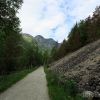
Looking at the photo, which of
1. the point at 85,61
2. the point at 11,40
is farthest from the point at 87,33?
the point at 85,61

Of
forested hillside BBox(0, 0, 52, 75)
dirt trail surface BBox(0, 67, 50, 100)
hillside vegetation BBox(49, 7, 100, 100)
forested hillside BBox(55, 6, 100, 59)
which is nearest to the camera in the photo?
hillside vegetation BBox(49, 7, 100, 100)

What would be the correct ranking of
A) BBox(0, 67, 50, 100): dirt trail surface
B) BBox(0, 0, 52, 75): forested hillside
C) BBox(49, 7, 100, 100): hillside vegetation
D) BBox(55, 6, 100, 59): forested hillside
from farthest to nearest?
BBox(55, 6, 100, 59): forested hillside
BBox(0, 0, 52, 75): forested hillside
BBox(0, 67, 50, 100): dirt trail surface
BBox(49, 7, 100, 100): hillside vegetation

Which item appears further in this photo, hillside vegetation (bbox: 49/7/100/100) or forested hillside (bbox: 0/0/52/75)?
forested hillside (bbox: 0/0/52/75)

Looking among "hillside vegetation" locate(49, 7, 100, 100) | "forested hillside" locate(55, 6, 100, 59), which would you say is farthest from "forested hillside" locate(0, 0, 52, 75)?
"forested hillside" locate(55, 6, 100, 59)

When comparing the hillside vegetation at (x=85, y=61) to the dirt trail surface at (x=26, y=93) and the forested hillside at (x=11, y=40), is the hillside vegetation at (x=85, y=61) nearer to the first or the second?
the dirt trail surface at (x=26, y=93)

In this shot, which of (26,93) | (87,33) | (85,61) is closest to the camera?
(26,93)

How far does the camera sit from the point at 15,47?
190 ft

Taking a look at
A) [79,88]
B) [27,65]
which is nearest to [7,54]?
[79,88]

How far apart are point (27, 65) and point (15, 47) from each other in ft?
202

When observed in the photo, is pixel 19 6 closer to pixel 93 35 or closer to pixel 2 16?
pixel 2 16

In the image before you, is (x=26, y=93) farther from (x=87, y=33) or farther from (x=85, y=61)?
(x=87, y=33)

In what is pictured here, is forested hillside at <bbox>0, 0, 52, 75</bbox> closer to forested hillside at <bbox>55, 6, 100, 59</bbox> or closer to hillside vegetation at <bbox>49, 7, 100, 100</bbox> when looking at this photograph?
hillside vegetation at <bbox>49, 7, 100, 100</bbox>

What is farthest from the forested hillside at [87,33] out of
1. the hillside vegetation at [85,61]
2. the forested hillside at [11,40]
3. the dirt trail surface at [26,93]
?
the dirt trail surface at [26,93]

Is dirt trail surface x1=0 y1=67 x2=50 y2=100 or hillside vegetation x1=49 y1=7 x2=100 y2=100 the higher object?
hillside vegetation x1=49 y1=7 x2=100 y2=100
